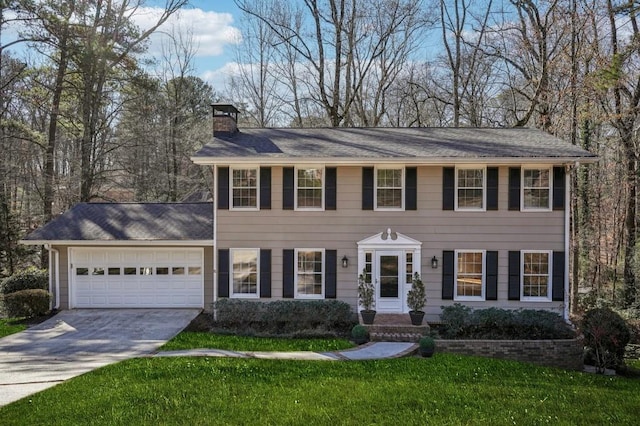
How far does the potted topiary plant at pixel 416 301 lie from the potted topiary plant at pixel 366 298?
1.05 meters

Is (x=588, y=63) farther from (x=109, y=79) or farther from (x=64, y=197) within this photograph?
(x=64, y=197)

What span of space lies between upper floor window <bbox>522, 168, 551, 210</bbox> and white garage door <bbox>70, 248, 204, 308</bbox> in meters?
10.3

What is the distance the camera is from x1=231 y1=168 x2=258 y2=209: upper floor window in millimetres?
13883

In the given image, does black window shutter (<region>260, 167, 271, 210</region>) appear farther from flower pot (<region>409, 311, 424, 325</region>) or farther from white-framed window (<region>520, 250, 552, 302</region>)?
white-framed window (<region>520, 250, 552, 302</region>)

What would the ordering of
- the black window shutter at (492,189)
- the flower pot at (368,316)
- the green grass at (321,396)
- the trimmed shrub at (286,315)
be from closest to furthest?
the green grass at (321,396), the flower pot at (368,316), the trimmed shrub at (286,315), the black window shutter at (492,189)

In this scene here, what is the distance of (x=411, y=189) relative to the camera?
1354 centimetres

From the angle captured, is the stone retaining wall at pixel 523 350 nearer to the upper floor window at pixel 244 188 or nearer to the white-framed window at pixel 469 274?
the white-framed window at pixel 469 274

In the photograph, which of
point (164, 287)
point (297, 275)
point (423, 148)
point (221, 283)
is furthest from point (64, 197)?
point (423, 148)

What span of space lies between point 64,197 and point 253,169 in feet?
44.6

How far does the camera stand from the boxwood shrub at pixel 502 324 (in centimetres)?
1204

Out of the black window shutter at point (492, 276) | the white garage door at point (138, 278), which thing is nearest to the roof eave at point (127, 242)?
the white garage door at point (138, 278)

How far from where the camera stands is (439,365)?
9430 mm

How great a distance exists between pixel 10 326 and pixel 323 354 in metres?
9.47

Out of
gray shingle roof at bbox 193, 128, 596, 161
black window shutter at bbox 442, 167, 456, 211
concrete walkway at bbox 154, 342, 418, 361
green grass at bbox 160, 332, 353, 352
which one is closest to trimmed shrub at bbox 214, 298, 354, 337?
green grass at bbox 160, 332, 353, 352
